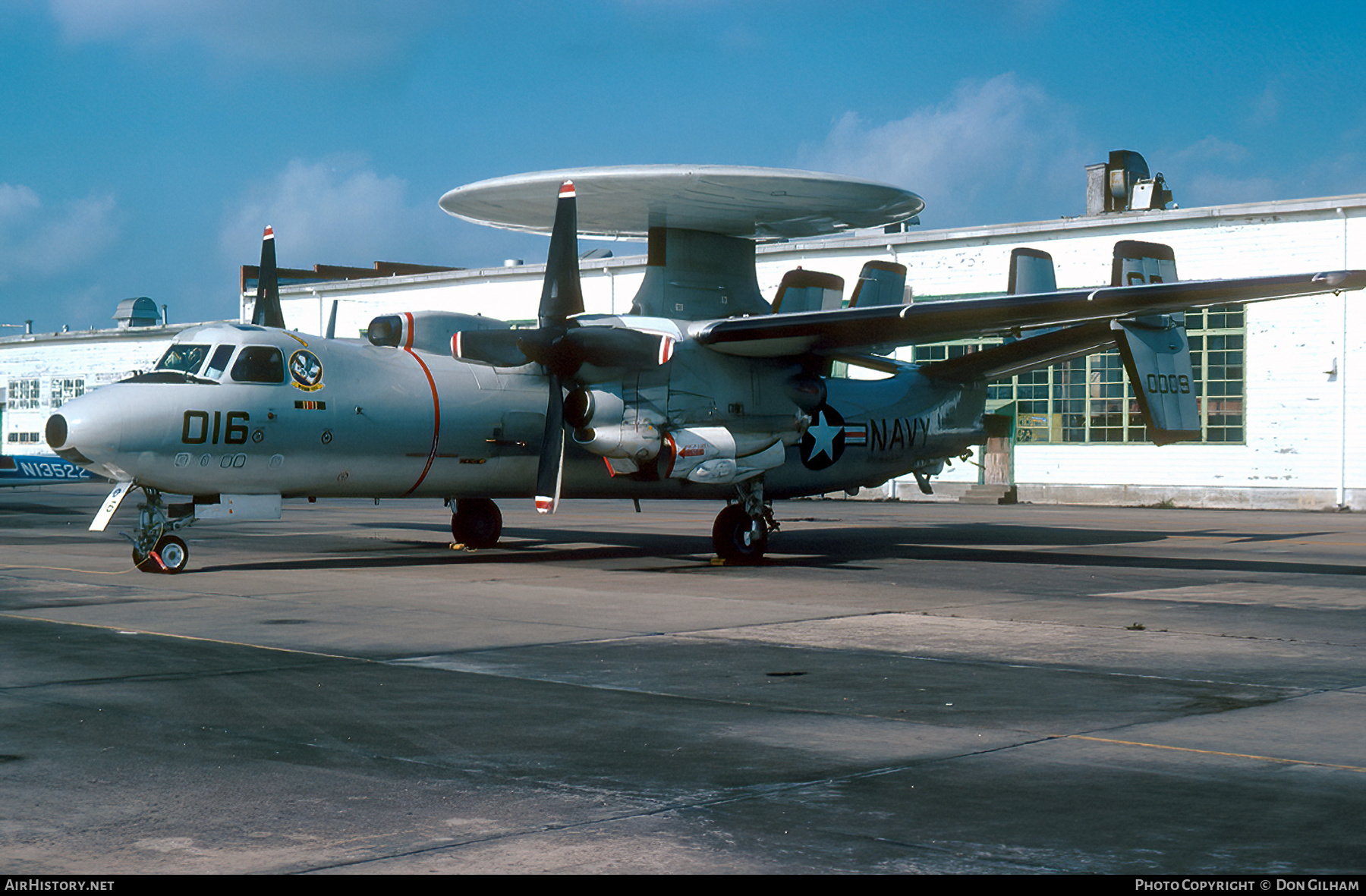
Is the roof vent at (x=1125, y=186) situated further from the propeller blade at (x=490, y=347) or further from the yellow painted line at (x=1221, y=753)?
the yellow painted line at (x=1221, y=753)

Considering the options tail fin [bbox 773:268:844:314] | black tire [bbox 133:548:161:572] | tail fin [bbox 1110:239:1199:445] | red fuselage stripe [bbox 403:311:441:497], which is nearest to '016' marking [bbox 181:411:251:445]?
black tire [bbox 133:548:161:572]

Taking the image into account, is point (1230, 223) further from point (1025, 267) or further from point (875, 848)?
point (875, 848)

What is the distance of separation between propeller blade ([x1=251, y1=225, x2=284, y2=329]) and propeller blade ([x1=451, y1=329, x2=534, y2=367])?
4.21 m

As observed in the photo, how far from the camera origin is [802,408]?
21562 mm

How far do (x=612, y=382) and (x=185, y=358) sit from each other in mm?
6092

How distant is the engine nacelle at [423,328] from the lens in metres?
19.2

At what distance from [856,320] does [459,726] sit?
12.5 m

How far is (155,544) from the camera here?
17.6 meters

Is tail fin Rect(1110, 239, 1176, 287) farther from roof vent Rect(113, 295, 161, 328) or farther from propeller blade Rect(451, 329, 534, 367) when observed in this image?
roof vent Rect(113, 295, 161, 328)

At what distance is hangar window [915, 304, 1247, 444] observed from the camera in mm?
39156

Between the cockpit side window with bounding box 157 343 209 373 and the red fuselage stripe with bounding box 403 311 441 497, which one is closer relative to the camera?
the cockpit side window with bounding box 157 343 209 373

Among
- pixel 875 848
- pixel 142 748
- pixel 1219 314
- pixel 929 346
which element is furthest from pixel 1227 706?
pixel 929 346

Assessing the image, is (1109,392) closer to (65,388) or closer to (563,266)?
(563,266)

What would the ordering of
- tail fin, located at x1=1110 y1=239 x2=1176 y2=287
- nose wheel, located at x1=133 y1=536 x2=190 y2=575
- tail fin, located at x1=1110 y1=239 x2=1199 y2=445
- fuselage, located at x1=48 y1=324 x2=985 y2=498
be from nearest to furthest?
fuselage, located at x1=48 y1=324 x2=985 y2=498
nose wheel, located at x1=133 y1=536 x2=190 y2=575
tail fin, located at x1=1110 y1=239 x2=1199 y2=445
tail fin, located at x1=1110 y1=239 x2=1176 y2=287
